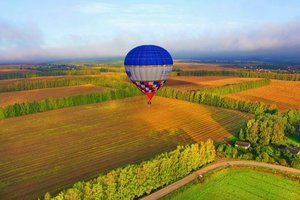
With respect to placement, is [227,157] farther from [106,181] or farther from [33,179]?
[33,179]

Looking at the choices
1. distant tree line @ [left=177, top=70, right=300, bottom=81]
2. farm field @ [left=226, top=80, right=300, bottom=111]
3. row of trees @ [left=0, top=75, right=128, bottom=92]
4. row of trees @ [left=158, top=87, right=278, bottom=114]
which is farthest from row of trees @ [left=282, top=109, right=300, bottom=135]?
distant tree line @ [left=177, top=70, right=300, bottom=81]

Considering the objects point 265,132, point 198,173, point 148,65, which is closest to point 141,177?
point 198,173

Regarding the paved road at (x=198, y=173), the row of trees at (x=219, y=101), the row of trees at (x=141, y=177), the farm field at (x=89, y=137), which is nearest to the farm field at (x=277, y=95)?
the row of trees at (x=219, y=101)

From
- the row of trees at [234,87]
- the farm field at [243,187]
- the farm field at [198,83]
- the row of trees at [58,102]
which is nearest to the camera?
the farm field at [243,187]

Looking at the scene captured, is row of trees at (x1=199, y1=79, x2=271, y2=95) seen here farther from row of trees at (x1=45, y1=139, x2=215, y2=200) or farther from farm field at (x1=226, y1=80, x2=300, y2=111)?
row of trees at (x1=45, y1=139, x2=215, y2=200)

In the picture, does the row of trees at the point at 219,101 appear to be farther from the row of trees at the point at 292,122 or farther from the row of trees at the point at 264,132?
the row of trees at the point at 264,132

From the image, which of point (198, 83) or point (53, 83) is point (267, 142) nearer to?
point (198, 83)

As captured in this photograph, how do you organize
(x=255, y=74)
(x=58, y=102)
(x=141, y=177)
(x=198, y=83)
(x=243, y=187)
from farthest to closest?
(x=255, y=74) < (x=198, y=83) < (x=58, y=102) < (x=243, y=187) < (x=141, y=177)
